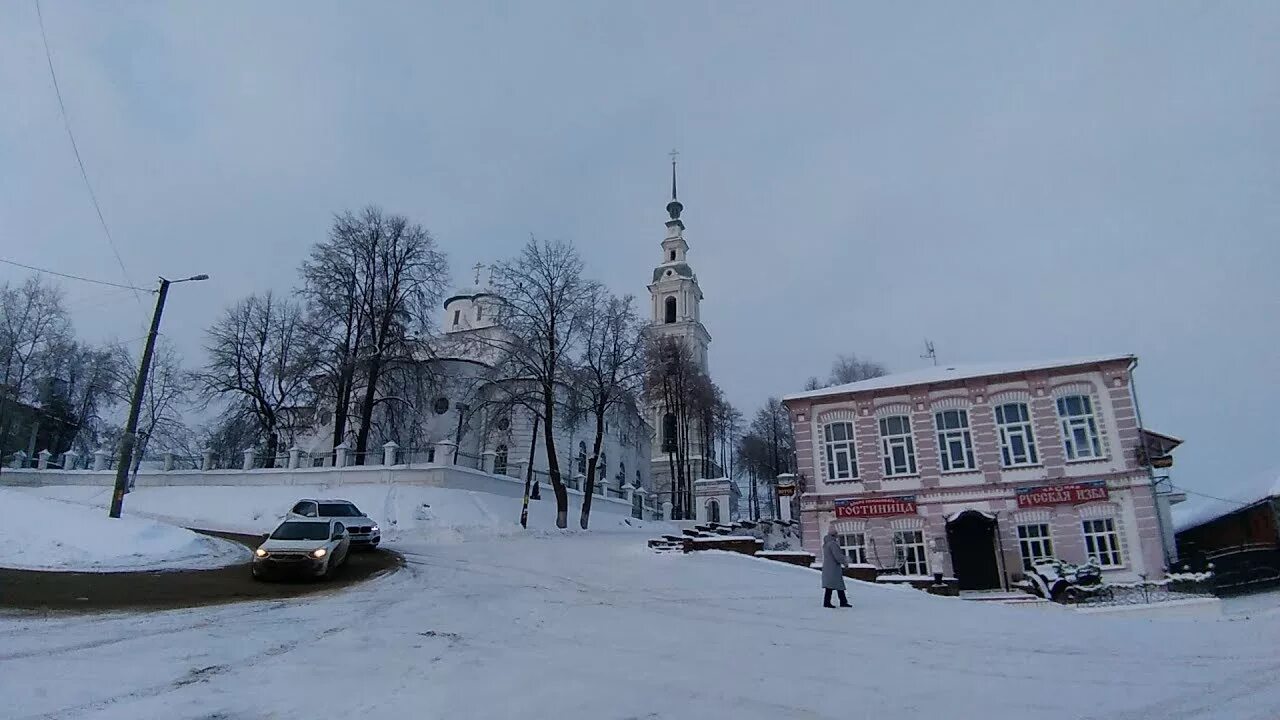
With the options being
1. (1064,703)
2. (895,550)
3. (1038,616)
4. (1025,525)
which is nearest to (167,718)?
(1064,703)

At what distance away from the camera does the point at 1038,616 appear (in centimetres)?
1183

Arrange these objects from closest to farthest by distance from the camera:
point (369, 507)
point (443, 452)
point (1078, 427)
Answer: point (1078, 427), point (369, 507), point (443, 452)

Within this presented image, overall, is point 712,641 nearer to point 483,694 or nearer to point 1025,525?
point 483,694

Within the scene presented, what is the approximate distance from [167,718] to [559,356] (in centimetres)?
2548

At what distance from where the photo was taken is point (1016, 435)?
941 inches

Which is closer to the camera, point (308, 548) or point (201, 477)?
point (308, 548)

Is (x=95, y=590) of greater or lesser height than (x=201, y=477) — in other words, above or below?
below

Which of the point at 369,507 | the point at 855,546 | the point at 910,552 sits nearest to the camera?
the point at 910,552

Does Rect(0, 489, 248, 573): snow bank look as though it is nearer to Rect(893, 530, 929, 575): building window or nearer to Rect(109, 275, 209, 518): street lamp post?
Rect(109, 275, 209, 518): street lamp post

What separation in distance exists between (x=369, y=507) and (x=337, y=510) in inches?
285

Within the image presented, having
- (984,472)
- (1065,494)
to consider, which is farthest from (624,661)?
(1065,494)

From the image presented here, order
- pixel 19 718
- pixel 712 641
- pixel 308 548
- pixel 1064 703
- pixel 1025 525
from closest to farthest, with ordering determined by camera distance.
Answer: pixel 19 718 < pixel 1064 703 < pixel 712 641 < pixel 308 548 < pixel 1025 525

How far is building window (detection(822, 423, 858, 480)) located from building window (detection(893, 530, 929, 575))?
8.38 feet

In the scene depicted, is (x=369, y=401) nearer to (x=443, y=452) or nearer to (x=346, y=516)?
(x=443, y=452)
